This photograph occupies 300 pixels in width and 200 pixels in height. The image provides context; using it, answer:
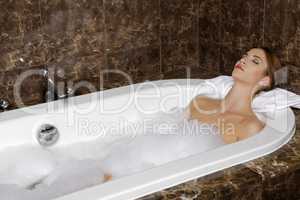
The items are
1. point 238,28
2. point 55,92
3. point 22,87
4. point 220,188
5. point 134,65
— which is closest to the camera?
point 220,188

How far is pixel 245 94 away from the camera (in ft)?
7.20

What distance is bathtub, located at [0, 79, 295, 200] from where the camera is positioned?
1.63 meters

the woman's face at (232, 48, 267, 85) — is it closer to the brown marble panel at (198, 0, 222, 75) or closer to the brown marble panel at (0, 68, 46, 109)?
the brown marble panel at (198, 0, 222, 75)

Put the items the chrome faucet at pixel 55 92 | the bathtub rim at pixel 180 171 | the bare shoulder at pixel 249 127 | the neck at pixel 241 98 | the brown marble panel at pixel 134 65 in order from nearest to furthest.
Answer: the bathtub rim at pixel 180 171
the bare shoulder at pixel 249 127
the neck at pixel 241 98
the chrome faucet at pixel 55 92
the brown marble panel at pixel 134 65

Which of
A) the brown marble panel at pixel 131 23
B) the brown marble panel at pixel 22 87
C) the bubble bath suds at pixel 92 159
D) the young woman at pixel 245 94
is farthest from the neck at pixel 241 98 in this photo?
the brown marble panel at pixel 22 87

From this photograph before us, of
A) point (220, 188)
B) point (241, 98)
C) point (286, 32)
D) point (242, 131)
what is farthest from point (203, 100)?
point (220, 188)

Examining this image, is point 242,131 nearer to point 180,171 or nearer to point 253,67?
point 253,67

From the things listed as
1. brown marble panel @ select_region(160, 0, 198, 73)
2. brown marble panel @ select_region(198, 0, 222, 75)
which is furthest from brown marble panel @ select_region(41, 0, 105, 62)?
brown marble panel @ select_region(198, 0, 222, 75)

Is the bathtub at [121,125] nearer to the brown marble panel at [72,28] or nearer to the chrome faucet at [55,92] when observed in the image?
the chrome faucet at [55,92]

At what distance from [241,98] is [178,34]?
88cm

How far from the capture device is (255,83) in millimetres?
2148

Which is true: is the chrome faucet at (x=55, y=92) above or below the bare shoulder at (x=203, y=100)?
above

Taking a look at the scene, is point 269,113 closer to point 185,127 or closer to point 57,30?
point 185,127

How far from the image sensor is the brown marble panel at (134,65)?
279 centimetres
